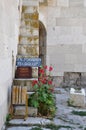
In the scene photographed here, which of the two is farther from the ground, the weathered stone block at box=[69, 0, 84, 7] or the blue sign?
the weathered stone block at box=[69, 0, 84, 7]

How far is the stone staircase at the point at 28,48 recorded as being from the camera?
5.84 m

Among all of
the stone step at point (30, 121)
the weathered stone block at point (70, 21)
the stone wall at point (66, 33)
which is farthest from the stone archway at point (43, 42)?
the stone step at point (30, 121)

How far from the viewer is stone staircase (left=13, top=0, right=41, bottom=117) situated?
5.84 m

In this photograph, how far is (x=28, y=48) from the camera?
22.6 ft

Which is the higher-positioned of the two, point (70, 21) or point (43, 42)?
point (70, 21)

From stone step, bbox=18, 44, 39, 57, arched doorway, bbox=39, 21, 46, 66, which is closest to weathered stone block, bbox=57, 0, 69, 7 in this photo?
arched doorway, bbox=39, 21, 46, 66

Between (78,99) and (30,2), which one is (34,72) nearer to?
(78,99)

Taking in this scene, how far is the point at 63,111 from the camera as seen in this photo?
5.95 meters

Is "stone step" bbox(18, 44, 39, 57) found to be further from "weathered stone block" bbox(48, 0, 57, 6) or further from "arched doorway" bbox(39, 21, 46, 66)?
"weathered stone block" bbox(48, 0, 57, 6)

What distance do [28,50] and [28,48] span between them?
5cm

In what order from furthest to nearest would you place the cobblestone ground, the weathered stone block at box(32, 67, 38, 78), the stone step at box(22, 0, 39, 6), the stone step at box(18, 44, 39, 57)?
1. the stone step at box(22, 0, 39, 6)
2. the stone step at box(18, 44, 39, 57)
3. the weathered stone block at box(32, 67, 38, 78)
4. the cobblestone ground

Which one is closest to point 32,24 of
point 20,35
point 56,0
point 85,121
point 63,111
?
point 20,35

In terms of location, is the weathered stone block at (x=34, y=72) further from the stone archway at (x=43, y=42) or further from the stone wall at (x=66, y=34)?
the stone archway at (x=43, y=42)

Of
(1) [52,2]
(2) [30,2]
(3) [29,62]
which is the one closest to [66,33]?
(1) [52,2]
